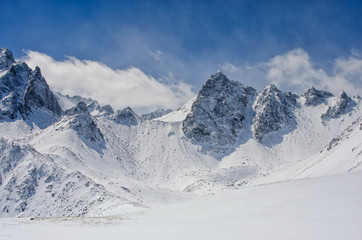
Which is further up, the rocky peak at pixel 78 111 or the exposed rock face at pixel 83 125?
the rocky peak at pixel 78 111

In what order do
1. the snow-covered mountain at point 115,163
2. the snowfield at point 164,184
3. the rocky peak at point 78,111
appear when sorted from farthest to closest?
the rocky peak at point 78,111 < the snow-covered mountain at point 115,163 < the snowfield at point 164,184

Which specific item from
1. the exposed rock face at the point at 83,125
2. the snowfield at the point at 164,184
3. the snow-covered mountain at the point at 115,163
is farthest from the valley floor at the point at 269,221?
the exposed rock face at the point at 83,125

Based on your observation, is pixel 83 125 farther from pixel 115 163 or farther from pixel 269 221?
pixel 269 221

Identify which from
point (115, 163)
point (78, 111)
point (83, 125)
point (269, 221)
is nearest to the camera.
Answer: point (269, 221)

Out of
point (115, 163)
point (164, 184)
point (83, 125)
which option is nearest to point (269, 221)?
point (164, 184)

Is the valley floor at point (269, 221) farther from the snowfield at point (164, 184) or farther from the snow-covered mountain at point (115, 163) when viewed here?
the snow-covered mountain at point (115, 163)

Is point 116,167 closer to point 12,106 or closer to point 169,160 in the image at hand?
point 169,160

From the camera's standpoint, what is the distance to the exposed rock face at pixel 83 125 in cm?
15662

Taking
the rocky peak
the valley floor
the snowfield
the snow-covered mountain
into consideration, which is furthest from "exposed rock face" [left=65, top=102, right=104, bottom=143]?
the valley floor

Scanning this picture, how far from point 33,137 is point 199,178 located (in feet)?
291

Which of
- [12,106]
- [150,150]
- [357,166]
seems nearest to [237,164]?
[150,150]

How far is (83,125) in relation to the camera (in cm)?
16012

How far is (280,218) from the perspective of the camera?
1939 centimetres

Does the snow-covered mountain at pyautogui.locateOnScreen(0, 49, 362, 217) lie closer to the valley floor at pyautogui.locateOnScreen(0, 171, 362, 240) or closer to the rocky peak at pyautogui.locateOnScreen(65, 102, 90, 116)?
the rocky peak at pyautogui.locateOnScreen(65, 102, 90, 116)
